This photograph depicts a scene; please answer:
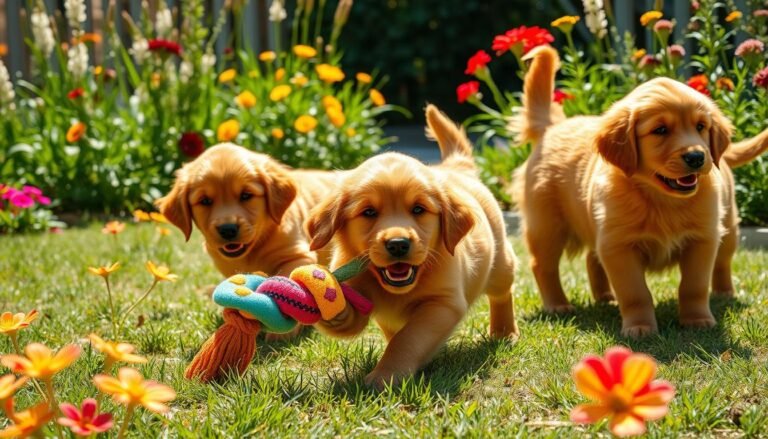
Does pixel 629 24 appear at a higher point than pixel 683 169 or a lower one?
lower

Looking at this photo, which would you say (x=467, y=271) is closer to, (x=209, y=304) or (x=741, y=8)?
(x=209, y=304)

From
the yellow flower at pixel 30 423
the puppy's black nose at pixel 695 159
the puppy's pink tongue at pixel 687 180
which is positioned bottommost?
the puppy's pink tongue at pixel 687 180

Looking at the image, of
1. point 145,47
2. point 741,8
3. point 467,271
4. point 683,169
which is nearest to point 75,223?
point 145,47

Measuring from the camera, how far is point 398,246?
283 centimetres

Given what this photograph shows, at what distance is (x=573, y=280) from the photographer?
16.4 ft

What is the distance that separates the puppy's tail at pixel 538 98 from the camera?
4.47 meters

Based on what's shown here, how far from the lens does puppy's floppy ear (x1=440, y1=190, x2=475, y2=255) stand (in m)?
3.06

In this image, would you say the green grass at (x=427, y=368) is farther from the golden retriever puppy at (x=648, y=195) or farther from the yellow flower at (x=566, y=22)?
the yellow flower at (x=566, y=22)

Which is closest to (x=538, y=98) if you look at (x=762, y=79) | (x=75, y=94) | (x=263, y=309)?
(x=762, y=79)

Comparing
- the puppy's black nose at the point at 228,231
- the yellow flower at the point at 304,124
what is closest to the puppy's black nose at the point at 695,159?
the puppy's black nose at the point at 228,231

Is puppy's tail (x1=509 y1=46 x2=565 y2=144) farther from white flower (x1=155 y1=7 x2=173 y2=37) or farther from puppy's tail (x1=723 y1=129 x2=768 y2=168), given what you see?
white flower (x1=155 y1=7 x2=173 y2=37)

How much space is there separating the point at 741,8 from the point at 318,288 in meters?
5.98

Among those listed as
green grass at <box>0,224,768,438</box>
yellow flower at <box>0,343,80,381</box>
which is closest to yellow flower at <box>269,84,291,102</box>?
green grass at <box>0,224,768,438</box>

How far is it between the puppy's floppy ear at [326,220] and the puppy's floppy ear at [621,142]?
1211 mm
